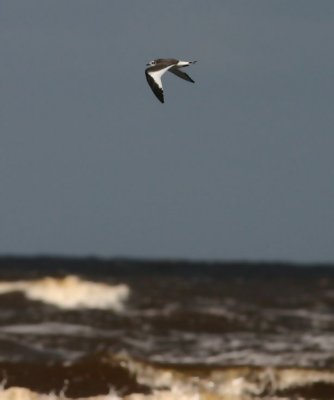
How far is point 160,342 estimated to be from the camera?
25203 millimetres

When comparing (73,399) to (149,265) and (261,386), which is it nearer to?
(261,386)

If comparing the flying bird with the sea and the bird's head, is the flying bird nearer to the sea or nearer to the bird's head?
the bird's head

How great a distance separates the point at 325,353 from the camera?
23.3m

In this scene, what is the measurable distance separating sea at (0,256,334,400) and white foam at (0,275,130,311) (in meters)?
0.04

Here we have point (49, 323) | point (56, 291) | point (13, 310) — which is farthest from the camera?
point (56, 291)

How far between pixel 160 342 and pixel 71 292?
35.3ft

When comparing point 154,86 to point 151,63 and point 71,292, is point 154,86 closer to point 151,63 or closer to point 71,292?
point 151,63

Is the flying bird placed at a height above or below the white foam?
above

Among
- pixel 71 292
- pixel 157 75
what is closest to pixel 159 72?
pixel 157 75

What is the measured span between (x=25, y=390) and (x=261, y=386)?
2861 millimetres

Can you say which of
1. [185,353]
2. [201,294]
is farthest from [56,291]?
[185,353]

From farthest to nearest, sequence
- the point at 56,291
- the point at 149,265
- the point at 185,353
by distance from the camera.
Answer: the point at 149,265 < the point at 56,291 < the point at 185,353

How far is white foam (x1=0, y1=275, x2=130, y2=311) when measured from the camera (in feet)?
109

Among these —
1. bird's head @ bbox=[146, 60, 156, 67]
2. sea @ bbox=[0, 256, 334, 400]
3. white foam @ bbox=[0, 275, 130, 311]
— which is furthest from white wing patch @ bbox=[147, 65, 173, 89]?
white foam @ bbox=[0, 275, 130, 311]
